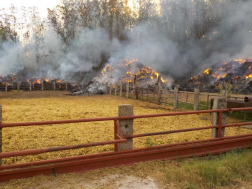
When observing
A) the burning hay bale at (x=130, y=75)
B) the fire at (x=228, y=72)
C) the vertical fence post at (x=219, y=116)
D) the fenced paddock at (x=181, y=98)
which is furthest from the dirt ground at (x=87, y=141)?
the burning hay bale at (x=130, y=75)

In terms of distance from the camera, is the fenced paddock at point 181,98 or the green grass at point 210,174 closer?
the green grass at point 210,174

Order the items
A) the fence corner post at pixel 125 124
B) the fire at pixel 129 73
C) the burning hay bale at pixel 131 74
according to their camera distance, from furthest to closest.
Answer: the fire at pixel 129 73 < the burning hay bale at pixel 131 74 < the fence corner post at pixel 125 124

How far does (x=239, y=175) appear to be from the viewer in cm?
357

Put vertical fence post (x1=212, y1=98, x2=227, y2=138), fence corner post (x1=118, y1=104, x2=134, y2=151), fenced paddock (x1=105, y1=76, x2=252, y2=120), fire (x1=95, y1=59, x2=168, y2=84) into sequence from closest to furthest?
fence corner post (x1=118, y1=104, x2=134, y2=151) < vertical fence post (x1=212, y1=98, x2=227, y2=138) < fenced paddock (x1=105, y1=76, x2=252, y2=120) < fire (x1=95, y1=59, x2=168, y2=84)

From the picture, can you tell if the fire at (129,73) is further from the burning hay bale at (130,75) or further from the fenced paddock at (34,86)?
the fenced paddock at (34,86)

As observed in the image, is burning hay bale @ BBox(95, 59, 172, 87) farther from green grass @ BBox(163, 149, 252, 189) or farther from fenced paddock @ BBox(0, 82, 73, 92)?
green grass @ BBox(163, 149, 252, 189)

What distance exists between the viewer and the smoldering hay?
34.2 m

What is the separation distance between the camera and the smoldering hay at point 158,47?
1347 inches

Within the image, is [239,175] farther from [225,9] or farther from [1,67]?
[1,67]

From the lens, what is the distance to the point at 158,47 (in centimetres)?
4078

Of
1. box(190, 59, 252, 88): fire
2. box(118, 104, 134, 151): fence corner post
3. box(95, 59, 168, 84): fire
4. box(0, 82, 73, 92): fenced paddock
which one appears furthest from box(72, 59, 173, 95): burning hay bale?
box(118, 104, 134, 151): fence corner post

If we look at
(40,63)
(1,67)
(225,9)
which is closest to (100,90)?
(1,67)

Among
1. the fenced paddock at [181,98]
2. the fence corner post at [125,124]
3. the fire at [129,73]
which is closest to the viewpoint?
the fence corner post at [125,124]

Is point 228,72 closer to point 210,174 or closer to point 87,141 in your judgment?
point 87,141
